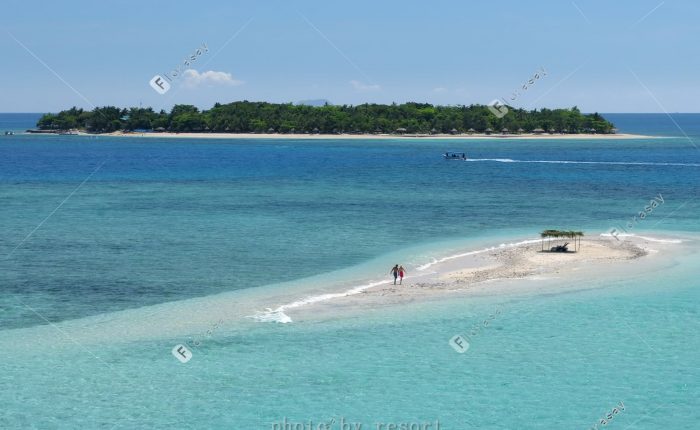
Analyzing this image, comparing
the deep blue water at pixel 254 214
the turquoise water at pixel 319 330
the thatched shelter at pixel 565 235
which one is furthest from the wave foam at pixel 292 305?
the thatched shelter at pixel 565 235

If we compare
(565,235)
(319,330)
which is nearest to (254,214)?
(565,235)

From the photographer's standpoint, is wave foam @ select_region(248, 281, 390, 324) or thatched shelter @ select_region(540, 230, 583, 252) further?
thatched shelter @ select_region(540, 230, 583, 252)

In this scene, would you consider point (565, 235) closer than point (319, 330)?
No

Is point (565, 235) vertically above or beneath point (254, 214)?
above

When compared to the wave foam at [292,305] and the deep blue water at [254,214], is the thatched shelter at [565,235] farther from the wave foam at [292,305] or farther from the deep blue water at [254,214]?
the wave foam at [292,305]

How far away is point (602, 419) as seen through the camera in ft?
86.4

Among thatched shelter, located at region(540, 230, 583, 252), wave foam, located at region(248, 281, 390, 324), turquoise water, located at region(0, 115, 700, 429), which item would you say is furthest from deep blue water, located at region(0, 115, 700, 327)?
thatched shelter, located at region(540, 230, 583, 252)

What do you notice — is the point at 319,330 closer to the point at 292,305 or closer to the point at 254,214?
the point at 292,305

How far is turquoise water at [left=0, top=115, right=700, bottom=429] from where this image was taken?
27047 millimetres

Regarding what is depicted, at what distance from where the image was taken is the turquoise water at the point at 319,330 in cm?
2705

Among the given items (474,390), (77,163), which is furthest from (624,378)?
(77,163)

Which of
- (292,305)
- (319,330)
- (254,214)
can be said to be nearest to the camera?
(319,330)

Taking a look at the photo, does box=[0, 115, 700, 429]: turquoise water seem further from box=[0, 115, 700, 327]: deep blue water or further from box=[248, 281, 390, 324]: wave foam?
box=[248, 281, 390, 324]: wave foam

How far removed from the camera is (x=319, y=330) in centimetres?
3497
